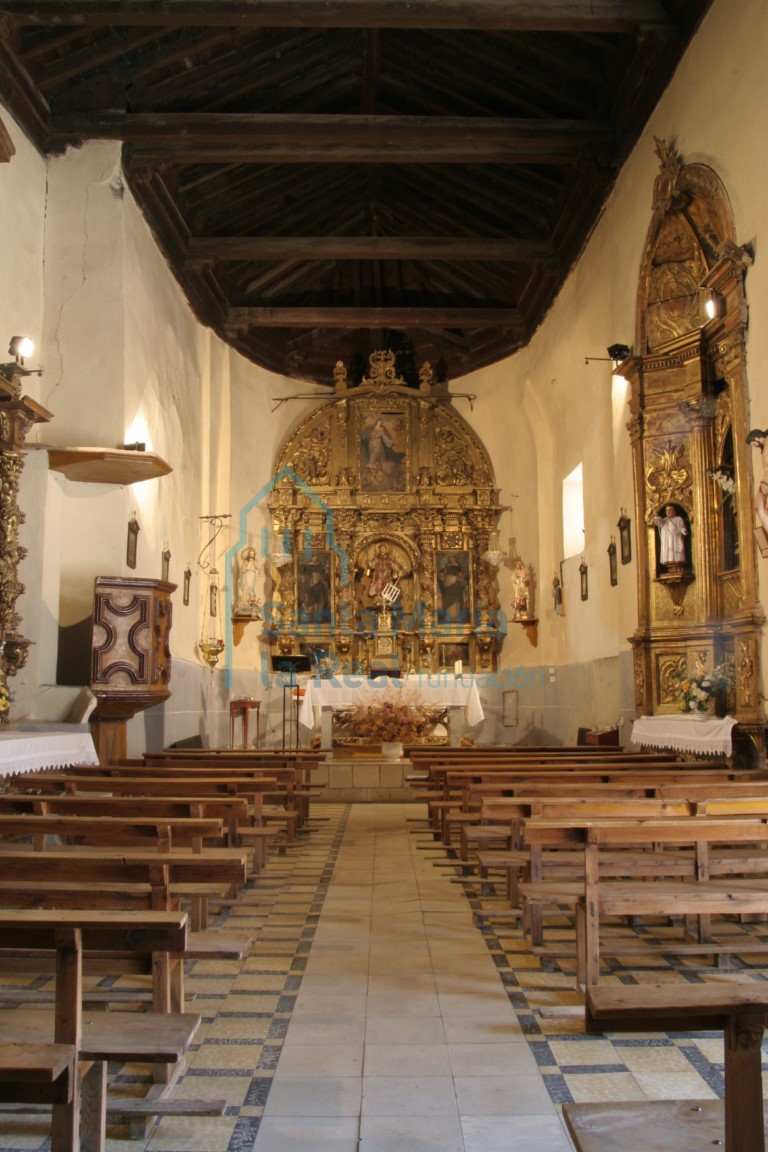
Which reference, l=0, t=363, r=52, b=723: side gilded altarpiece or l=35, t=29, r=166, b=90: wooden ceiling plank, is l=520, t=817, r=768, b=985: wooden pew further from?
l=35, t=29, r=166, b=90: wooden ceiling plank

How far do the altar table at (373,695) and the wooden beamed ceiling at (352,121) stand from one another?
630 centimetres

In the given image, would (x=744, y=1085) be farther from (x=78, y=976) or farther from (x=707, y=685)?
(x=707, y=685)

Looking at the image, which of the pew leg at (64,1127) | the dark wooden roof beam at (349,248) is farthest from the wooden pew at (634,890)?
the dark wooden roof beam at (349,248)

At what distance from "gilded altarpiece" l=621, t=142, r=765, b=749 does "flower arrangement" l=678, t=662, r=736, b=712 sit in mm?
137

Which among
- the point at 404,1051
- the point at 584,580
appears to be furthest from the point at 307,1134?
the point at 584,580

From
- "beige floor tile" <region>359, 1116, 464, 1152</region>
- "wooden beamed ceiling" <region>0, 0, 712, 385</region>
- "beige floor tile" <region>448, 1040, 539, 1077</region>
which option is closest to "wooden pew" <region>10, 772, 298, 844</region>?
"beige floor tile" <region>448, 1040, 539, 1077</region>

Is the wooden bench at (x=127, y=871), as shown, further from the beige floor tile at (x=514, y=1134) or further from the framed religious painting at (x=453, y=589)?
the framed religious painting at (x=453, y=589)

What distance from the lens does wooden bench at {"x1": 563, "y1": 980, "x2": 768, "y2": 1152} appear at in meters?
1.86

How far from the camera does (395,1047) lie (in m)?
3.80

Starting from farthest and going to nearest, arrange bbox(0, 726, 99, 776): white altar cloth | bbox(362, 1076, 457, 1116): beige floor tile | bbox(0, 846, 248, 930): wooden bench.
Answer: bbox(0, 726, 99, 776): white altar cloth < bbox(0, 846, 248, 930): wooden bench < bbox(362, 1076, 457, 1116): beige floor tile

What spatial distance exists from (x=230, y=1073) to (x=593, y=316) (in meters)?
12.2

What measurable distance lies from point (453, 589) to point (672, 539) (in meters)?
8.52

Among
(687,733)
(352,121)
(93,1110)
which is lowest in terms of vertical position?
(93,1110)

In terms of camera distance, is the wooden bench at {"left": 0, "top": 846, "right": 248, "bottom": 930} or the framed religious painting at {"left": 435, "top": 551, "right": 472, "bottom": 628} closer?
the wooden bench at {"left": 0, "top": 846, "right": 248, "bottom": 930}
